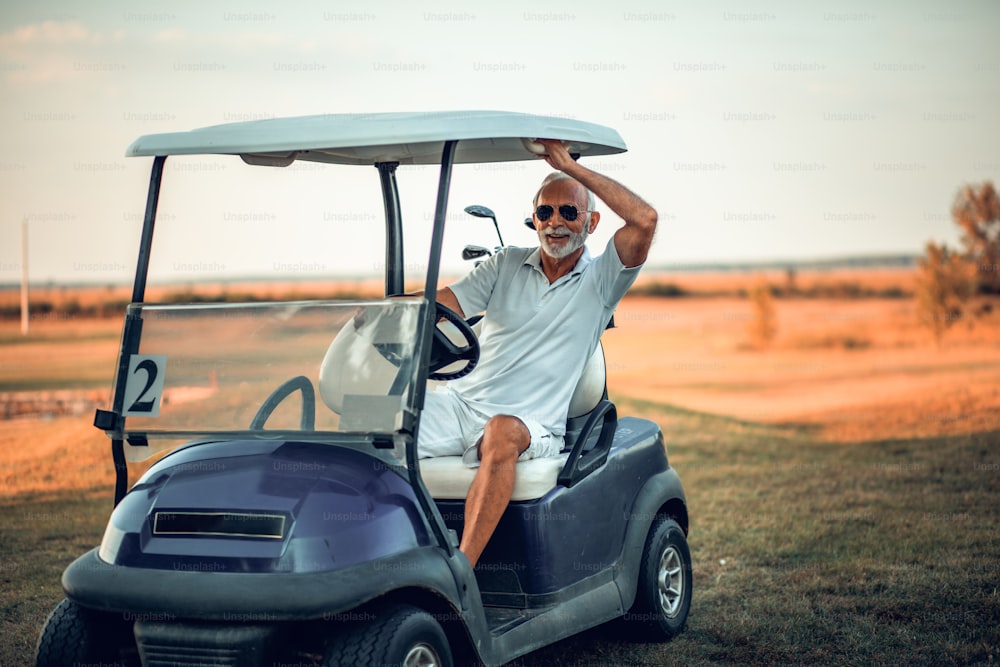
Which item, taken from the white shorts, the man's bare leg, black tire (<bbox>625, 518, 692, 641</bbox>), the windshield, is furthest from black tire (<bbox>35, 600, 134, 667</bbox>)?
black tire (<bbox>625, 518, 692, 641</bbox>)

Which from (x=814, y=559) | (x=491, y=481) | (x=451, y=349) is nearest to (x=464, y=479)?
(x=491, y=481)

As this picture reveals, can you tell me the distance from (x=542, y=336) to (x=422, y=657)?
1.40 meters

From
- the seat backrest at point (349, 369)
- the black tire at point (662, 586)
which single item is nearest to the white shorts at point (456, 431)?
the seat backrest at point (349, 369)

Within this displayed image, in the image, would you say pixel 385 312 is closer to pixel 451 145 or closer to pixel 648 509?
pixel 451 145

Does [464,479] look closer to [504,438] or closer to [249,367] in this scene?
[504,438]

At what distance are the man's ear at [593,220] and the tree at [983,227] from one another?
1476 centimetres

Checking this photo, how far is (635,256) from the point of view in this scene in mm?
4020

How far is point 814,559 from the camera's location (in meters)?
5.82

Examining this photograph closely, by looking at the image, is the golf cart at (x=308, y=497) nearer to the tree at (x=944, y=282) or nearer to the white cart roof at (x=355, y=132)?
the white cart roof at (x=355, y=132)

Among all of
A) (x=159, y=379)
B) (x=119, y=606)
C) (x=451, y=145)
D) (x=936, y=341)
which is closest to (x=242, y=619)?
(x=119, y=606)

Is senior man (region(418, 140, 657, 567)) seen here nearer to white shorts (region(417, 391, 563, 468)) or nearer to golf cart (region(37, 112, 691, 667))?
white shorts (region(417, 391, 563, 468))

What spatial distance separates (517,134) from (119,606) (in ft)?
5.62

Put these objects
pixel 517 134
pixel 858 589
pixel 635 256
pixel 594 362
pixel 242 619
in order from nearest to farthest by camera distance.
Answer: pixel 242 619, pixel 517 134, pixel 635 256, pixel 594 362, pixel 858 589

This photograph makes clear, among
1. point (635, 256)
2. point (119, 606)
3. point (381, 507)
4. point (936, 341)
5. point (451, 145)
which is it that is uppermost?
point (451, 145)
